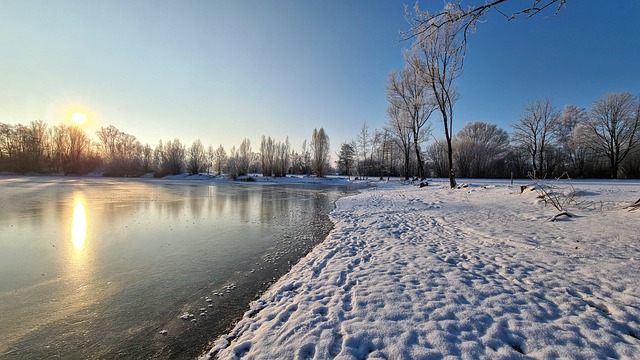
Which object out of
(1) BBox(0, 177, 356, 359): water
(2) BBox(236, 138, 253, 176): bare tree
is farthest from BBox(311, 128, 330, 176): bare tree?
(1) BBox(0, 177, 356, 359): water

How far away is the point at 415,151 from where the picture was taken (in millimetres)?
42531

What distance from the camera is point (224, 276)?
493cm

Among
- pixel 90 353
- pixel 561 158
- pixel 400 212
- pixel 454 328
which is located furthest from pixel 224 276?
pixel 561 158

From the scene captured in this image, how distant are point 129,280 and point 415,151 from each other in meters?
43.1

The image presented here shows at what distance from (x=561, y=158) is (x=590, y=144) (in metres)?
8.76

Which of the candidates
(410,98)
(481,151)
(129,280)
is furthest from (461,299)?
(481,151)

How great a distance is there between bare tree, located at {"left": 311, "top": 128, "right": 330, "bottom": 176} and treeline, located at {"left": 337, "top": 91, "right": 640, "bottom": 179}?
30.4ft

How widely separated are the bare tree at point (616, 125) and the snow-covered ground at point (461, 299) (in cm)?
3613

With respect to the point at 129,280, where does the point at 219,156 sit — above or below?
above

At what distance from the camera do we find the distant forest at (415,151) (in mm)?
31688

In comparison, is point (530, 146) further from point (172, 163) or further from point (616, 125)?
point (172, 163)

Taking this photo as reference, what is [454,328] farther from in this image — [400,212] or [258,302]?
[400,212]

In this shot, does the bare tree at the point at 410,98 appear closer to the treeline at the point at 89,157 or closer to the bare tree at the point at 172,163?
the treeline at the point at 89,157

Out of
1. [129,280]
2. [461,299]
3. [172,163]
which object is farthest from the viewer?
[172,163]
